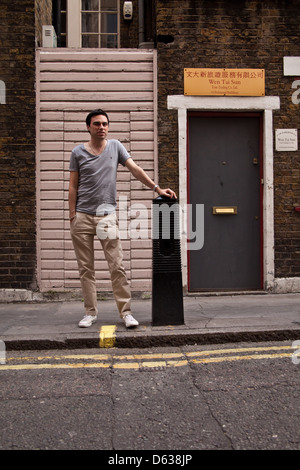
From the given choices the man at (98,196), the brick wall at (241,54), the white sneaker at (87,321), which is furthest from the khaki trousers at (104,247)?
the brick wall at (241,54)

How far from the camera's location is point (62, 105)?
25.0 feet

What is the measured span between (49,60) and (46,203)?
7.05 ft

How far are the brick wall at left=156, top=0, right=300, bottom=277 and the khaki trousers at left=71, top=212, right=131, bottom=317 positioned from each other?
2512 mm

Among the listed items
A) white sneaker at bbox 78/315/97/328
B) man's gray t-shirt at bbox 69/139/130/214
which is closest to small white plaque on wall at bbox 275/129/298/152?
man's gray t-shirt at bbox 69/139/130/214

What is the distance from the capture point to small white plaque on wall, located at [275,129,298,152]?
770 cm

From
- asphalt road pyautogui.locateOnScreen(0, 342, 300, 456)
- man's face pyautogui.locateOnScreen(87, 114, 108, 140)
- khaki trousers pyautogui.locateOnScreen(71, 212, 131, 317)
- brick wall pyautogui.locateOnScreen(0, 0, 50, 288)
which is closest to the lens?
asphalt road pyautogui.locateOnScreen(0, 342, 300, 456)

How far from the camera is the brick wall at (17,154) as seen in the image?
744cm

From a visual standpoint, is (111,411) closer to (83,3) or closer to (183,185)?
(183,185)

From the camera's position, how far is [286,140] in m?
7.71

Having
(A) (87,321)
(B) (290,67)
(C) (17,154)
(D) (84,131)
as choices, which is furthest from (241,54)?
(A) (87,321)

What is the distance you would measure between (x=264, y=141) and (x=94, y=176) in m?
3.52

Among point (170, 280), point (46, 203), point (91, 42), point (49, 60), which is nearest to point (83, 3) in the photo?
point (91, 42)

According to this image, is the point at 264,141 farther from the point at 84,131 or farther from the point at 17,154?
the point at 17,154

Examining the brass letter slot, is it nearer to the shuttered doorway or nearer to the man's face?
the shuttered doorway
